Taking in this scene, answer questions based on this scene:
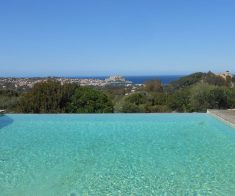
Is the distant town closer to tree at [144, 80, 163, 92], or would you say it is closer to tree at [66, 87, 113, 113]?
tree at [66, 87, 113, 113]

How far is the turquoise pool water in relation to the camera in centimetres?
508

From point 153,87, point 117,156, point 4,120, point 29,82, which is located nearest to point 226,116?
point 117,156

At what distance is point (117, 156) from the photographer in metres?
6.97

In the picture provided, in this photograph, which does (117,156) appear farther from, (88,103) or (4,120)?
(88,103)

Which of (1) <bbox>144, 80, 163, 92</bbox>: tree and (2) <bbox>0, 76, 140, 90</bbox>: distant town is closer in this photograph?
(2) <bbox>0, 76, 140, 90</bbox>: distant town

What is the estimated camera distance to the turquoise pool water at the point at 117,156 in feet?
16.7

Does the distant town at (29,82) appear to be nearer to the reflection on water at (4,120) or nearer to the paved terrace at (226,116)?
the reflection on water at (4,120)

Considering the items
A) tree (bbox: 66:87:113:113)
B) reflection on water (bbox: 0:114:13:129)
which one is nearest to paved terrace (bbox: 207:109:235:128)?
tree (bbox: 66:87:113:113)

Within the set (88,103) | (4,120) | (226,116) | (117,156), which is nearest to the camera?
(117,156)

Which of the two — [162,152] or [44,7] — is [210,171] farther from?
[44,7]

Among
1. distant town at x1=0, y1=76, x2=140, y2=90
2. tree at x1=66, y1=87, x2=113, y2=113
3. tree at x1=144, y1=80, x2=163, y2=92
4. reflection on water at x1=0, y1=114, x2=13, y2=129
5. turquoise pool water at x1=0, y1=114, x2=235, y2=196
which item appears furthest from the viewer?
tree at x1=144, y1=80, x2=163, y2=92

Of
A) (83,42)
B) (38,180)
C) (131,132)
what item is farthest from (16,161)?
(83,42)

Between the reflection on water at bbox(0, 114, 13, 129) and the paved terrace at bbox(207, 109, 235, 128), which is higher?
the paved terrace at bbox(207, 109, 235, 128)

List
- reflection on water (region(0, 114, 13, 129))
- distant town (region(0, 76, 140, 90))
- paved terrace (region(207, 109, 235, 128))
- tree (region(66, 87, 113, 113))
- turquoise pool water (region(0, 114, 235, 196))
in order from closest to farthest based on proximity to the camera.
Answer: turquoise pool water (region(0, 114, 235, 196)) < paved terrace (region(207, 109, 235, 128)) < reflection on water (region(0, 114, 13, 129)) < tree (region(66, 87, 113, 113)) < distant town (region(0, 76, 140, 90))
